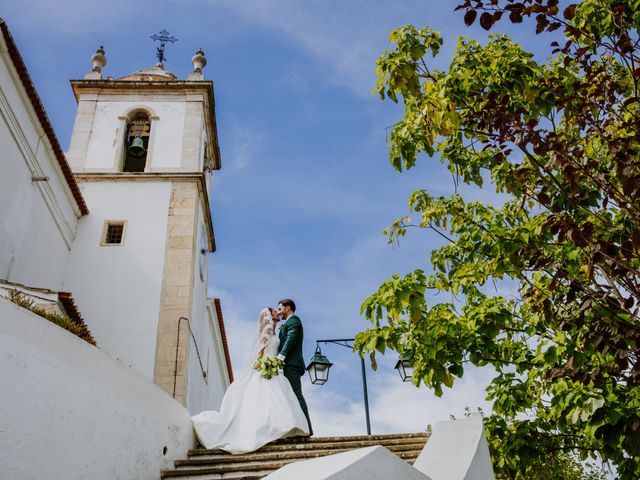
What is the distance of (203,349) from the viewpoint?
15352 mm

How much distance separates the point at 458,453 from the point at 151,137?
1230cm

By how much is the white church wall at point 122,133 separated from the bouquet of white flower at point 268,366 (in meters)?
7.98

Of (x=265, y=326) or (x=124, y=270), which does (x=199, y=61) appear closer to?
(x=124, y=270)

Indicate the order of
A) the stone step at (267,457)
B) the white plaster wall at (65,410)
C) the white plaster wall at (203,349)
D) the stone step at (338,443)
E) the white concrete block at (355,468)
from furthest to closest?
the white plaster wall at (203,349) < the stone step at (338,443) < the stone step at (267,457) < the white plaster wall at (65,410) < the white concrete block at (355,468)

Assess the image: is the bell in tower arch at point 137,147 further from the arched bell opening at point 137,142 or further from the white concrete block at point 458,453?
the white concrete block at point 458,453

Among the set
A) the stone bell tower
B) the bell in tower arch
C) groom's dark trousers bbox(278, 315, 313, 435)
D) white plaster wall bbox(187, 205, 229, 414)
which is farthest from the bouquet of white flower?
the bell in tower arch

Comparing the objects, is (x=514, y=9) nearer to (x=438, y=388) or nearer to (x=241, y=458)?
(x=438, y=388)

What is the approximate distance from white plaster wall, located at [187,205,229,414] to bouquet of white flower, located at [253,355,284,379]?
437 centimetres

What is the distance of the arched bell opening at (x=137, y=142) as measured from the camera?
1527cm

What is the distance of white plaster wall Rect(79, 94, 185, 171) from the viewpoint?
15109 millimetres

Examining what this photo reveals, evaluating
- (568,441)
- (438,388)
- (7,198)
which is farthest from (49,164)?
(568,441)

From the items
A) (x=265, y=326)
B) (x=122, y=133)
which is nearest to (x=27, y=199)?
(x=122, y=133)

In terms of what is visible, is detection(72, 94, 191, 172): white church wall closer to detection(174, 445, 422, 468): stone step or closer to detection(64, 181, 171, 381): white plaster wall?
detection(64, 181, 171, 381): white plaster wall

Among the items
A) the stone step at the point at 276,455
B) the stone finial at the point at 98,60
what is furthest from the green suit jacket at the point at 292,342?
the stone finial at the point at 98,60
